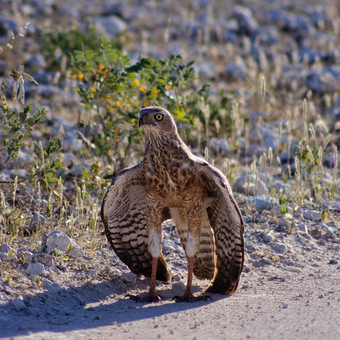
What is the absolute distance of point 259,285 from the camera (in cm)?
566

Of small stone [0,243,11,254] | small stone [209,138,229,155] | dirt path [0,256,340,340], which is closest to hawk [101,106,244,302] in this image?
dirt path [0,256,340,340]

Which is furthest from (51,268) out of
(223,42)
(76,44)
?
(223,42)

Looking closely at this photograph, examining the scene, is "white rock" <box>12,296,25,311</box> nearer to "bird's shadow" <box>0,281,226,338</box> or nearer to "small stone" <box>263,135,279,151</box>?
"bird's shadow" <box>0,281,226,338</box>

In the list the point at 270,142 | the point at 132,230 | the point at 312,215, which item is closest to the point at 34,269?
the point at 132,230

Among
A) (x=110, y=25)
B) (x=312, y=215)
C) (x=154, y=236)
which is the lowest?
(x=312, y=215)

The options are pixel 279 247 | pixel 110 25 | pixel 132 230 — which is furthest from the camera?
pixel 110 25

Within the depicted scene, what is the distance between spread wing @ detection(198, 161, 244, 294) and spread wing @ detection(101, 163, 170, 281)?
1.37 ft

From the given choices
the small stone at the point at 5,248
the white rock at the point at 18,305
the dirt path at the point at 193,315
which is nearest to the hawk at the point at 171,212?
the dirt path at the point at 193,315

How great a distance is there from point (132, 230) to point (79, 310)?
1.04 meters

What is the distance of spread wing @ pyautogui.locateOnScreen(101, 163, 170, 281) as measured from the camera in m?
5.62

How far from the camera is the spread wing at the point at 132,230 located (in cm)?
562

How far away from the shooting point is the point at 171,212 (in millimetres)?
5574

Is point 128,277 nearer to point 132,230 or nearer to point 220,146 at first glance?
point 132,230

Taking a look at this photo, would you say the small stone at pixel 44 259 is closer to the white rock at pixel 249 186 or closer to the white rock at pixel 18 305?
the white rock at pixel 18 305
